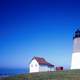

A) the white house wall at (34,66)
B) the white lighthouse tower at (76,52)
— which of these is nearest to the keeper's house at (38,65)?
the white house wall at (34,66)

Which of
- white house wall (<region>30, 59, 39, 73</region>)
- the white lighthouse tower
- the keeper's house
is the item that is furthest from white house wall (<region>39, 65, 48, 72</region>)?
the white lighthouse tower

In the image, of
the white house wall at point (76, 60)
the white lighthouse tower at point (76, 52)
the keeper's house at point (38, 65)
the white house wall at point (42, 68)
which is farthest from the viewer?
the white house wall at point (42, 68)

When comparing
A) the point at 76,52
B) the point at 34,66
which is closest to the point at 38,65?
the point at 34,66

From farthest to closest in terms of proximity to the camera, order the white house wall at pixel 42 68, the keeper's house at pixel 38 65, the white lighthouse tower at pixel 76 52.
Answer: the white house wall at pixel 42 68
the keeper's house at pixel 38 65
the white lighthouse tower at pixel 76 52

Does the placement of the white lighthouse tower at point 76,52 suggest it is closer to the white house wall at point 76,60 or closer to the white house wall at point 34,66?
the white house wall at point 76,60

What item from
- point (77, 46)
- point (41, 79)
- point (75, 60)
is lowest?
point (41, 79)

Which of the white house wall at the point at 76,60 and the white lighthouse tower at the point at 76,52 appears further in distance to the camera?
the white lighthouse tower at the point at 76,52

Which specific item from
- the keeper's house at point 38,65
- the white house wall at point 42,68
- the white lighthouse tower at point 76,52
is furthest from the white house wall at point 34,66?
the white lighthouse tower at point 76,52

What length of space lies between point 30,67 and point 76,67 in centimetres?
→ 1590

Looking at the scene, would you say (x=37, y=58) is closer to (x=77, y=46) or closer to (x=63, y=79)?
(x=77, y=46)

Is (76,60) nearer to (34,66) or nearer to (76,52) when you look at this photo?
(76,52)

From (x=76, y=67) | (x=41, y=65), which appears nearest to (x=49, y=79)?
(x=76, y=67)

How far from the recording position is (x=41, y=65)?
5609 cm

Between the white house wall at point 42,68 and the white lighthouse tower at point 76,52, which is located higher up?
the white lighthouse tower at point 76,52
